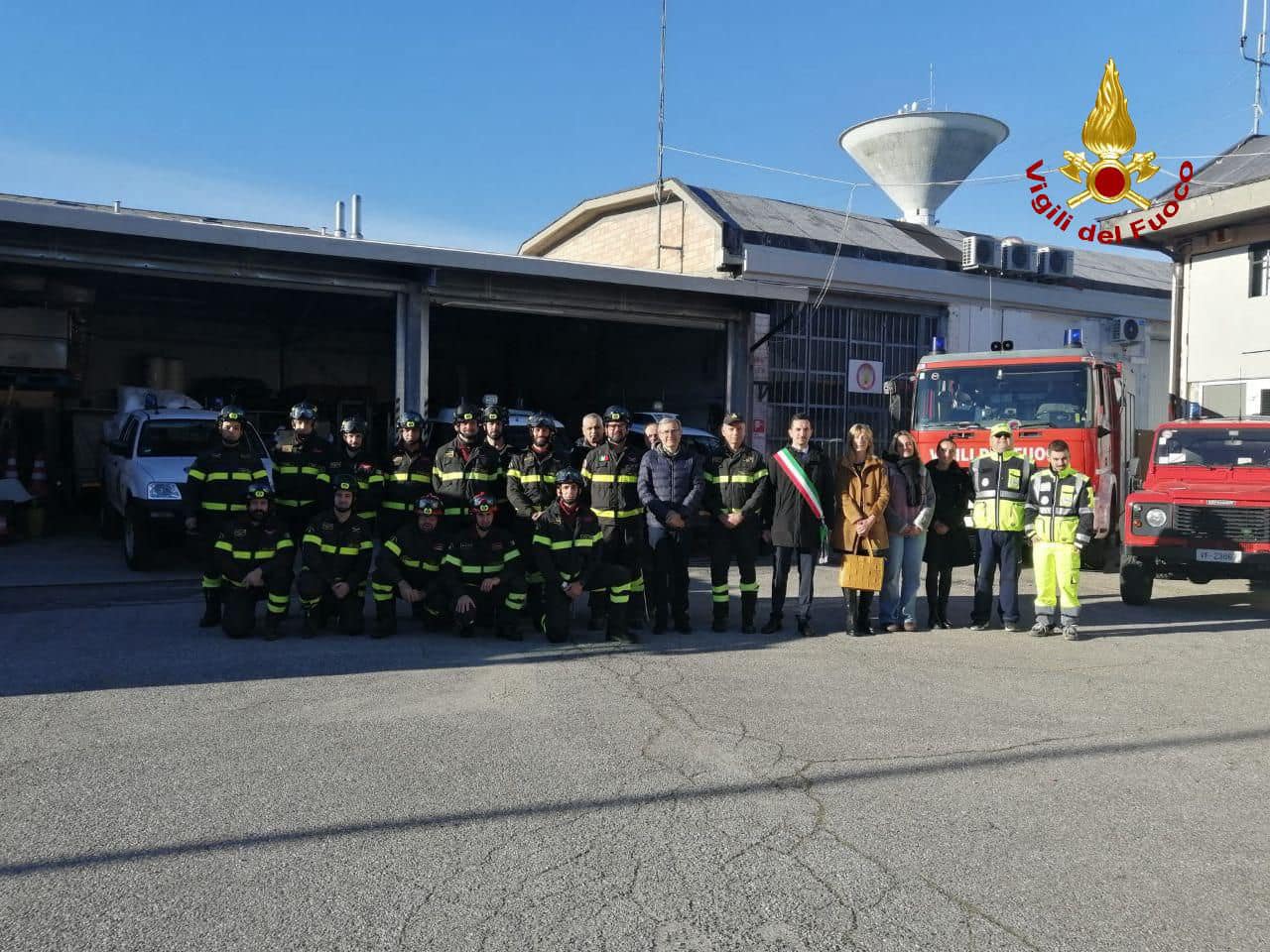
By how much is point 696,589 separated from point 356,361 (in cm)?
1845

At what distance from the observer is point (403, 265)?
15.0 meters

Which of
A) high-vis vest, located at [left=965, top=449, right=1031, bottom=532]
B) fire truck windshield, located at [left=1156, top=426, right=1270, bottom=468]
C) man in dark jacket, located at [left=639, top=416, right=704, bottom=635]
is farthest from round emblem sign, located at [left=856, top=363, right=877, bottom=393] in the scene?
man in dark jacket, located at [left=639, top=416, right=704, bottom=635]

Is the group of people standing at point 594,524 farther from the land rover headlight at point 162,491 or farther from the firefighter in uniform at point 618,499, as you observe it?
the land rover headlight at point 162,491

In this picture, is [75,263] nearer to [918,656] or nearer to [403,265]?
[403,265]

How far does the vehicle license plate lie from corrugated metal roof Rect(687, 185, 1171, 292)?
11881 millimetres

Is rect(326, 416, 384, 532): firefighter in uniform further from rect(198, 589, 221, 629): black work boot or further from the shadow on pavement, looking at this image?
the shadow on pavement

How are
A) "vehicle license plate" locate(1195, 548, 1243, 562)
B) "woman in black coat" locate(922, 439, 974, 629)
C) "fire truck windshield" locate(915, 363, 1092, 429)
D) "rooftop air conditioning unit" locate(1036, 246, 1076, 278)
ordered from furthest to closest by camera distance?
"rooftop air conditioning unit" locate(1036, 246, 1076, 278), "fire truck windshield" locate(915, 363, 1092, 429), "vehicle license plate" locate(1195, 548, 1243, 562), "woman in black coat" locate(922, 439, 974, 629)

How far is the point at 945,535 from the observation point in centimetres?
887

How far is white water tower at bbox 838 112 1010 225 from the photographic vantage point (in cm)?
4331

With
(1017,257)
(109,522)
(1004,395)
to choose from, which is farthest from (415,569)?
(1017,257)

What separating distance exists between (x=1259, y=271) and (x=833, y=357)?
736 cm

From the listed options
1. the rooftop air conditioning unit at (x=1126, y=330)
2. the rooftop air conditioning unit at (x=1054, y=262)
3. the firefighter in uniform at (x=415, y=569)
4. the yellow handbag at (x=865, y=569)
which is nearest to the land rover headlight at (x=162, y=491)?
the firefighter in uniform at (x=415, y=569)

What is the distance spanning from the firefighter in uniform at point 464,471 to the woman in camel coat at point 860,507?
285cm

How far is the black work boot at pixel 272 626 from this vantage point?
760 centimetres
